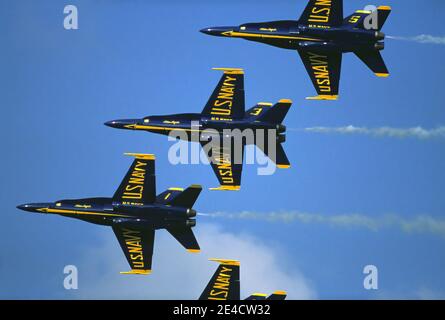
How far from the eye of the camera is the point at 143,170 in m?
111

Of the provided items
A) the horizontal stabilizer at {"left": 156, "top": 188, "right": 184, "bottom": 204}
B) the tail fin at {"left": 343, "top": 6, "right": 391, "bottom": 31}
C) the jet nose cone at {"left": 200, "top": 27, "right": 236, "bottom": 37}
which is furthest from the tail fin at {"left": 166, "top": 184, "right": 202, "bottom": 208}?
the tail fin at {"left": 343, "top": 6, "right": 391, "bottom": 31}

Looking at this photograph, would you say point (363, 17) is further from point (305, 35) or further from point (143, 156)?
point (143, 156)

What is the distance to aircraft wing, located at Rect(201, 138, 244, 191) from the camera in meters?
112

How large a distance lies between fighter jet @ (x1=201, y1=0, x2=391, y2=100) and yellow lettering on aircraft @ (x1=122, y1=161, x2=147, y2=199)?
10.6 m

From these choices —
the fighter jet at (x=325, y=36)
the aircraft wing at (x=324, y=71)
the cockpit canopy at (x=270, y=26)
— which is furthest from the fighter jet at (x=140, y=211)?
the aircraft wing at (x=324, y=71)

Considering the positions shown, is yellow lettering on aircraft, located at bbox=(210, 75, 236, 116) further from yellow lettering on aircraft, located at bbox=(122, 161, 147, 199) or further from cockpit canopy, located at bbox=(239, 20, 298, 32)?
yellow lettering on aircraft, located at bbox=(122, 161, 147, 199)

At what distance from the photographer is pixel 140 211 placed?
361ft

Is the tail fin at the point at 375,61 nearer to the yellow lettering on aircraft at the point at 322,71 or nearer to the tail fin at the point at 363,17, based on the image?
the tail fin at the point at 363,17

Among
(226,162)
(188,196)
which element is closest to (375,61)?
(226,162)

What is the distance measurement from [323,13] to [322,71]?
4.16 metres
